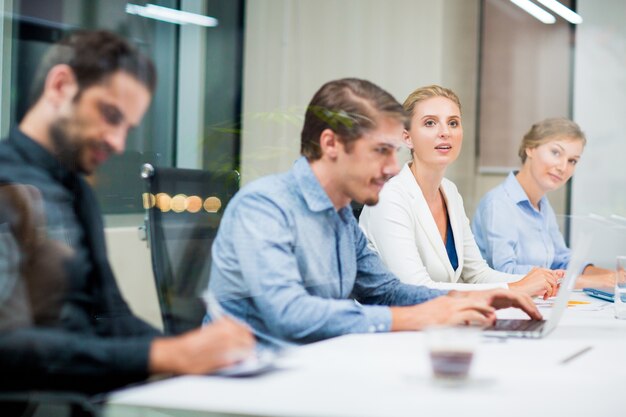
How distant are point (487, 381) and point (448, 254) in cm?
147

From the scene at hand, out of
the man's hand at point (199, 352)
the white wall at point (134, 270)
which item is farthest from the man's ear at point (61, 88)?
the man's hand at point (199, 352)

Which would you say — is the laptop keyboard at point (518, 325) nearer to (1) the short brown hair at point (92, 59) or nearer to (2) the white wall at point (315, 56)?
(2) the white wall at point (315, 56)

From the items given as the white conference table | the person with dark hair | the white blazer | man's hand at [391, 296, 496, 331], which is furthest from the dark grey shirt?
the white blazer

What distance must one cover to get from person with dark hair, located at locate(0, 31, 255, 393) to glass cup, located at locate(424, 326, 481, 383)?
32 cm

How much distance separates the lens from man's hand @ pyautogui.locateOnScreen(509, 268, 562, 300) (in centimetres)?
278

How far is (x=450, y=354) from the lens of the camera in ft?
4.68

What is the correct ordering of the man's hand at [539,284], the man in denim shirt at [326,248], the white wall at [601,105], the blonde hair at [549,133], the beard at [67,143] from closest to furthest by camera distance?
the beard at [67,143], the man in denim shirt at [326,248], the man's hand at [539,284], the blonde hair at [549,133], the white wall at [601,105]

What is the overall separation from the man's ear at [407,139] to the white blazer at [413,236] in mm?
101

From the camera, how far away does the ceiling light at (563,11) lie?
3.94m

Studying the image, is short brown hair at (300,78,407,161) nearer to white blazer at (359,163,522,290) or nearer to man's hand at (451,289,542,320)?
white blazer at (359,163,522,290)

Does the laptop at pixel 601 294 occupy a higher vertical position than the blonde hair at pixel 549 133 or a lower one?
lower

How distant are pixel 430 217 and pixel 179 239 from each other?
900mm

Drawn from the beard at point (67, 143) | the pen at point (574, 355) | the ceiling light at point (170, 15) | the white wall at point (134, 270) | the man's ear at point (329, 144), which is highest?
the ceiling light at point (170, 15)

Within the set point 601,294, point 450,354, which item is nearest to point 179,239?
point 450,354
